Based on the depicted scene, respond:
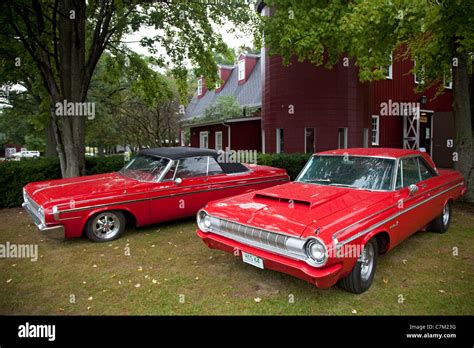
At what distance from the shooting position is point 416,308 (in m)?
3.63

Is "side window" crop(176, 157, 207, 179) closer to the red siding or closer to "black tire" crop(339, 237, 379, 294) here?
"black tire" crop(339, 237, 379, 294)

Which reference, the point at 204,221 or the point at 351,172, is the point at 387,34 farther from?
the point at 204,221

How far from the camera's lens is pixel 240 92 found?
24500 mm

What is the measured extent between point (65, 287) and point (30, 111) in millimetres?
18362

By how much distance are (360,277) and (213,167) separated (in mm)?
4289

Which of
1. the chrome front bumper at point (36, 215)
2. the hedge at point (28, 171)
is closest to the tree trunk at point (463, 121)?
the hedge at point (28, 171)

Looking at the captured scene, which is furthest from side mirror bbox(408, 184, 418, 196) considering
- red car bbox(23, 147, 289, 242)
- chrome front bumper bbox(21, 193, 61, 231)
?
chrome front bumper bbox(21, 193, 61, 231)

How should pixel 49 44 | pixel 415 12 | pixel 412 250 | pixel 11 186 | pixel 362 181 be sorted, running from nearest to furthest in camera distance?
pixel 362 181 → pixel 412 250 → pixel 415 12 → pixel 11 186 → pixel 49 44

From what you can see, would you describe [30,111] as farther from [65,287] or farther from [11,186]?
[65,287]

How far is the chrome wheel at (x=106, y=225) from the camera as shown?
19.4ft

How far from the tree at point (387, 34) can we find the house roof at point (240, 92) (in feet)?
36.0

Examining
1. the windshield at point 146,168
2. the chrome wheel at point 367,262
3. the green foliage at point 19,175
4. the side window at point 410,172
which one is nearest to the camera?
the chrome wheel at point 367,262

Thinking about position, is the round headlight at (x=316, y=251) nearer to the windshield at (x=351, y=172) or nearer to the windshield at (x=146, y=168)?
the windshield at (x=351, y=172)
